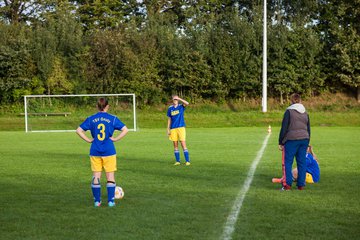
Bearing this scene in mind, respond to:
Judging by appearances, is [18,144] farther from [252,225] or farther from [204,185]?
[252,225]

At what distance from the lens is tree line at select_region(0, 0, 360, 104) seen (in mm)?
41812

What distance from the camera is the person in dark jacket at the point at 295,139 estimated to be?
10062mm

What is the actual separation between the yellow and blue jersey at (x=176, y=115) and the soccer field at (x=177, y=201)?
112 centimetres

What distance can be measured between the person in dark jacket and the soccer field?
0.31 meters

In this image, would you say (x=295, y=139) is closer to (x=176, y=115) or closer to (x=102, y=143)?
(x=102, y=143)

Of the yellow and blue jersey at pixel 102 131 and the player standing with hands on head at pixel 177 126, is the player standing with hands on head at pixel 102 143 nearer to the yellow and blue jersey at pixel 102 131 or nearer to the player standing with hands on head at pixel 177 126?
the yellow and blue jersey at pixel 102 131

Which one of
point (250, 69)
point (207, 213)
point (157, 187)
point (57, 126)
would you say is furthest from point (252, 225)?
point (250, 69)

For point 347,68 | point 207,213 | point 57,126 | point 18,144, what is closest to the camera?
point 207,213

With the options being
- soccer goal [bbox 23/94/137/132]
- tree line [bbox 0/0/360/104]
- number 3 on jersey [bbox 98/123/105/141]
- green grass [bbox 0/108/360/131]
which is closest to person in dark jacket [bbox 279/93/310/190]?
number 3 on jersey [bbox 98/123/105/141]

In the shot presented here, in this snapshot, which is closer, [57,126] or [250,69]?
[57,126]

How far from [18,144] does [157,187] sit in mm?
13565

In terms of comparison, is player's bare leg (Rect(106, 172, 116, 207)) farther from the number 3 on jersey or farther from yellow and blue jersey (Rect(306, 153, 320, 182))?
yellow and blue jersey (Rect(306, 153, 320, 182))

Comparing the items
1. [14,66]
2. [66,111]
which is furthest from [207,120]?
[14,66]

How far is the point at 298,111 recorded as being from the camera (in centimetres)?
1012
